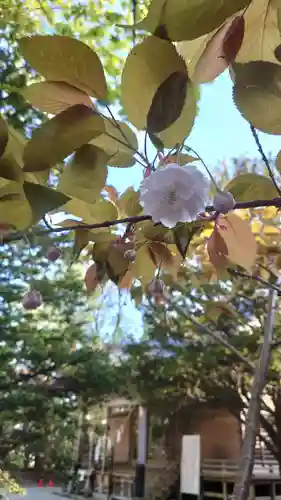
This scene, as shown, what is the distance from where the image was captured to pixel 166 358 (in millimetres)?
3418

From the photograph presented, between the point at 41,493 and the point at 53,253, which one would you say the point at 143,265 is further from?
the point at 41,493

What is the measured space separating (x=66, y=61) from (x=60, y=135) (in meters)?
0.03

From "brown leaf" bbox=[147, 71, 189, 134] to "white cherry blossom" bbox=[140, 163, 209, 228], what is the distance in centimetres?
2

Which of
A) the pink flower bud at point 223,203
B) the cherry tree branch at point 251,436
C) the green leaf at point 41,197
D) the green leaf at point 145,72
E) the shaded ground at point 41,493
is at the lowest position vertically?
the shaded ground at point 41,493

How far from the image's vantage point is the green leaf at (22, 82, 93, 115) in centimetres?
19

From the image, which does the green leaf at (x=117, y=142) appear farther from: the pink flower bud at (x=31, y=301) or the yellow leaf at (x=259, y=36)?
the pink flower bud at (x=31, y=301)

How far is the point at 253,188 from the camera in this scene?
10.1 inches

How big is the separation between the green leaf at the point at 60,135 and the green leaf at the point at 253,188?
0.10 m

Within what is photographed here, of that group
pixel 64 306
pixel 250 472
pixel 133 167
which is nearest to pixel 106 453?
pixel 64 306

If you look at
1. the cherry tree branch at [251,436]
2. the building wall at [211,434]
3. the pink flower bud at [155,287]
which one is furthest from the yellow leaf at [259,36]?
the building wall at [211,434]

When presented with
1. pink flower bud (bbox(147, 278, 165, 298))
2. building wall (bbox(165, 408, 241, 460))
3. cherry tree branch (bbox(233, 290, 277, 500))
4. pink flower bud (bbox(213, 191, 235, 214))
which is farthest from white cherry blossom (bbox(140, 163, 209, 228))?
building wall (bbox(165, 408, 241, 460))

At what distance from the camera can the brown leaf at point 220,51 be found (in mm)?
178

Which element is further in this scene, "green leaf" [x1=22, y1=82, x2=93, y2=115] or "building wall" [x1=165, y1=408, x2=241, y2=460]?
"building wall" [x1=165, y1=408, x2=241, y2=460]

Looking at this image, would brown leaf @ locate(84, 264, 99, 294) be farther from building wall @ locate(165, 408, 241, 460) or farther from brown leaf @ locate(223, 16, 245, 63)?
building wall @ locate(165, 408, 241, 460)
